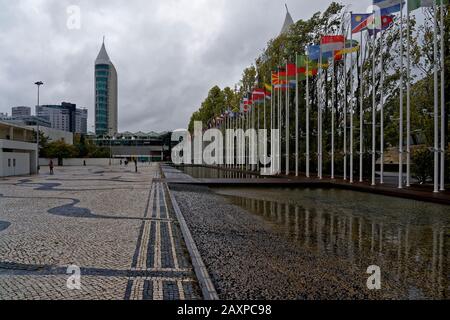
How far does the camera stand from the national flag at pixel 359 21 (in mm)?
19752

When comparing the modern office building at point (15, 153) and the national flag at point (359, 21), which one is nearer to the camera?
the national flag at point (359, 21)

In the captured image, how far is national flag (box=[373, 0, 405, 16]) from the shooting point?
1803cm

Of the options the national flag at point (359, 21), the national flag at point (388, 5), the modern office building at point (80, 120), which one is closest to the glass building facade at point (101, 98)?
the modern office building at point (80, 120)

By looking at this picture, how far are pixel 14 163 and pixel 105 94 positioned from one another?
8552cm

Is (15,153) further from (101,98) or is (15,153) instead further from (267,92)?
(101,98)

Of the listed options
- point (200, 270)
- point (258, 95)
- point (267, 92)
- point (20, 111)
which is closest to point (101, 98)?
point (20, 111)

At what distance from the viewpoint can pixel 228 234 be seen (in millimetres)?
7953

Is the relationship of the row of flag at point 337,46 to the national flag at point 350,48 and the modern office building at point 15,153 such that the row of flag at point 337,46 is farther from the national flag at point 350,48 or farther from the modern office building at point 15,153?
the modern office building at point 15,153

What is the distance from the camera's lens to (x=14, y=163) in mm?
33688

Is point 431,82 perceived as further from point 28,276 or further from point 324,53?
point 28,276

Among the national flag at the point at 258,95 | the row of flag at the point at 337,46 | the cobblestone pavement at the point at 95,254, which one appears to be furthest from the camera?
the national flag at the point at 258,95

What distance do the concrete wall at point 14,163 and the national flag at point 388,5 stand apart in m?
28.7

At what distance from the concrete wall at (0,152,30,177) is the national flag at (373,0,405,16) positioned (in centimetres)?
2875

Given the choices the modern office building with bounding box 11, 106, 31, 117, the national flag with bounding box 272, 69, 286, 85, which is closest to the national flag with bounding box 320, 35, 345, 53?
the national flag with bounding box 272, 69, 286, 85
